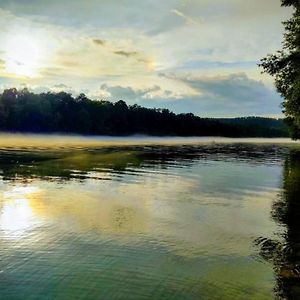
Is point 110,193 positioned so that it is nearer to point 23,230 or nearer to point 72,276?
point 23,230

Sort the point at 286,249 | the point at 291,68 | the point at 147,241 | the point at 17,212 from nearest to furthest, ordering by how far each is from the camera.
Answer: the point at 286,249, the point at 147,241, the point at 17,212, the point at 291,68

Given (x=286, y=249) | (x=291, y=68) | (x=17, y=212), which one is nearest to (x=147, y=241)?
(x=286, y=249)

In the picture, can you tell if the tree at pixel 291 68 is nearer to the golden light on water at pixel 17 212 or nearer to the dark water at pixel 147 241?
the dark water at pixel 147 241

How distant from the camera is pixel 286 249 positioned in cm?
1717

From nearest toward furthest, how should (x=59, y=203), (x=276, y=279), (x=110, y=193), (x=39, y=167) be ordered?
(x=276, y=279), (x=59, y=203), (x=110, y=193), (x=39, y=167)

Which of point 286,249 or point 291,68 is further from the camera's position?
point 291,68

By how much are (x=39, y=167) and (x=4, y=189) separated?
56.5 ft

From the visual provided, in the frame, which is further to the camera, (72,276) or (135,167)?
(135,167)

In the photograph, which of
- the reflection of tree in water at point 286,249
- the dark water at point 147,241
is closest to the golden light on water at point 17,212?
the dark water at point 147,241

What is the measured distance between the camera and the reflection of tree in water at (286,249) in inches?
516

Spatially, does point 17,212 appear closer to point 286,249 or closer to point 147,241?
point 147,241

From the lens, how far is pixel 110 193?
101 ft

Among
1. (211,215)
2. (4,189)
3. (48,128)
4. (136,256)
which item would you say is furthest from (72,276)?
(48,128)

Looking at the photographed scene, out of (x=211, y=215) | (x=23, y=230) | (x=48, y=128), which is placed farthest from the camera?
(x=48, y=128)
